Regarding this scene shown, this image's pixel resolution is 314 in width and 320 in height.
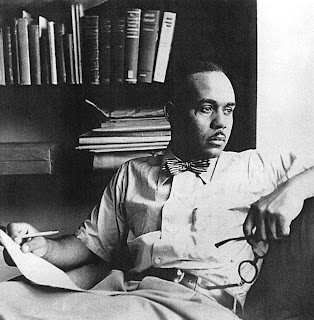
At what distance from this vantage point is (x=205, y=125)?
1407 millimetres

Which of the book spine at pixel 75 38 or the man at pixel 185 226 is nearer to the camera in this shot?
the man at pixel 185 226

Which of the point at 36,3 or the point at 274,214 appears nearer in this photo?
the point at 274,214

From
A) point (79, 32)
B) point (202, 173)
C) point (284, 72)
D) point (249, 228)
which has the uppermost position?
point (79, 32)

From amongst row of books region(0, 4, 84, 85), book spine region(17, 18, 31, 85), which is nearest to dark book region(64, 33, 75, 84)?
row of books region(0, 4, 84, 85)

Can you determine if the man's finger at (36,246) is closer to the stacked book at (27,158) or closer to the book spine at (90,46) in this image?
the stacked book at (27,158)

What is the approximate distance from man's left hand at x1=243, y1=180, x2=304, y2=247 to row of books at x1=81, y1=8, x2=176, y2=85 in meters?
0.43

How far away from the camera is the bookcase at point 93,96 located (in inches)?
55.7

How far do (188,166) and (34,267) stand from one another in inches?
19.2

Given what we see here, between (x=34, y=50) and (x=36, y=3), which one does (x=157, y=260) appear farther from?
(x=36, y=3)

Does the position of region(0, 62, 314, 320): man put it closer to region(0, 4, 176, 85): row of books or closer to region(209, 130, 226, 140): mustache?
region(209, 130, 226, 140): mustache

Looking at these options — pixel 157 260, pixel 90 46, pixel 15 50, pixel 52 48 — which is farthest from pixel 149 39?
pixel 157 260

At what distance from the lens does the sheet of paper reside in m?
1.38

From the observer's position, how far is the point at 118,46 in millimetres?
1437

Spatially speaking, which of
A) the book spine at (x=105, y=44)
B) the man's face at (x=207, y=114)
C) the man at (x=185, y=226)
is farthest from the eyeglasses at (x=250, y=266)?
the book spine at (x=105, y=44)
